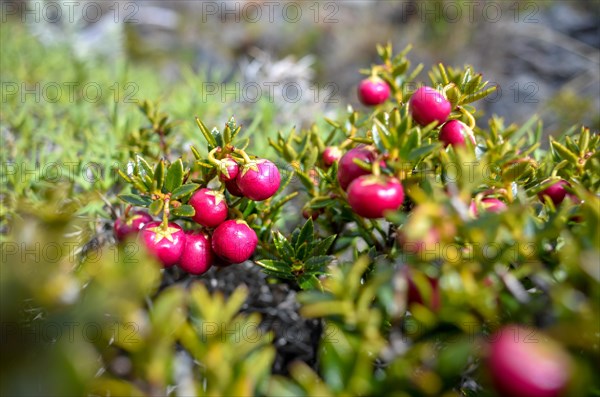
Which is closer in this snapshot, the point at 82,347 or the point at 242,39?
the point at 82,347

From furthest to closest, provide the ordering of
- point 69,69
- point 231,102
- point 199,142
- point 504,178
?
point 69,69 → point 231,102 → point 199,142 → point 504,178

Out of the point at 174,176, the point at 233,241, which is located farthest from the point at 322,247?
the point at 174,176

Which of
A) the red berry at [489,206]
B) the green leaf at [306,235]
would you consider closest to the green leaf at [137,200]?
the green leaf at [306,235]

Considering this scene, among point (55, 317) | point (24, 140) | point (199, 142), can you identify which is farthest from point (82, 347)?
point (24, 140)

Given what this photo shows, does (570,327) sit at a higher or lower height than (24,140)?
higher

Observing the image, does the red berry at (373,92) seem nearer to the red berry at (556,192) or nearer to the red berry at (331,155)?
the red berry at (331,155)

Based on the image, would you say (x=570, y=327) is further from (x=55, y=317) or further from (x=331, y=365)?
(x=55, y=317)
